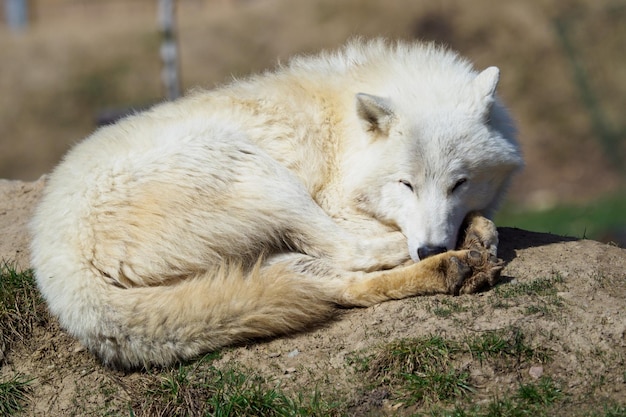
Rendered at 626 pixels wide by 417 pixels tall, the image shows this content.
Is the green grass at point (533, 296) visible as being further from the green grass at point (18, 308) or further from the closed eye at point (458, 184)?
the green grass at point (18, 308)

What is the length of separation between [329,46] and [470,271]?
19135 mm

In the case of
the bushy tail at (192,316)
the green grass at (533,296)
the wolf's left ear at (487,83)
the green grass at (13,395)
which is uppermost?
the wolf's left ear at (487,83)

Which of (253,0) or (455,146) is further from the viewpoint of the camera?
(253,0)

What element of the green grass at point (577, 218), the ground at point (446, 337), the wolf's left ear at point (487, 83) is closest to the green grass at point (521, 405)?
the ground at point (446, 337)

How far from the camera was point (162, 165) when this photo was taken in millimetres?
5293

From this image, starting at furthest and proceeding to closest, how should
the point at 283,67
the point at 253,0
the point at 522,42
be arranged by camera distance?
the point at 253,0
the point at 522,42
the point at 283,67

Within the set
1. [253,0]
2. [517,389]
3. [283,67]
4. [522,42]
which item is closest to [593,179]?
[522,42]

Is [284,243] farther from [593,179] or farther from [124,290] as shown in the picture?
[593,179]

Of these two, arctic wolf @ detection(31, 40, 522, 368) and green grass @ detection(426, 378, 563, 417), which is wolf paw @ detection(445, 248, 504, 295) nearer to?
arctic wolf @ detection(31, 40, 522, 368)

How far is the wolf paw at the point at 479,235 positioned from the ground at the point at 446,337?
0.20 m

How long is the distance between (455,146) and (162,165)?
1956 mm

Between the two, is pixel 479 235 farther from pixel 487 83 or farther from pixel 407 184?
pixel 487 83

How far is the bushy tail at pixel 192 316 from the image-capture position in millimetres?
4641

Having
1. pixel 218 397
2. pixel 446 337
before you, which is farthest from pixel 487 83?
pixel 218 397
